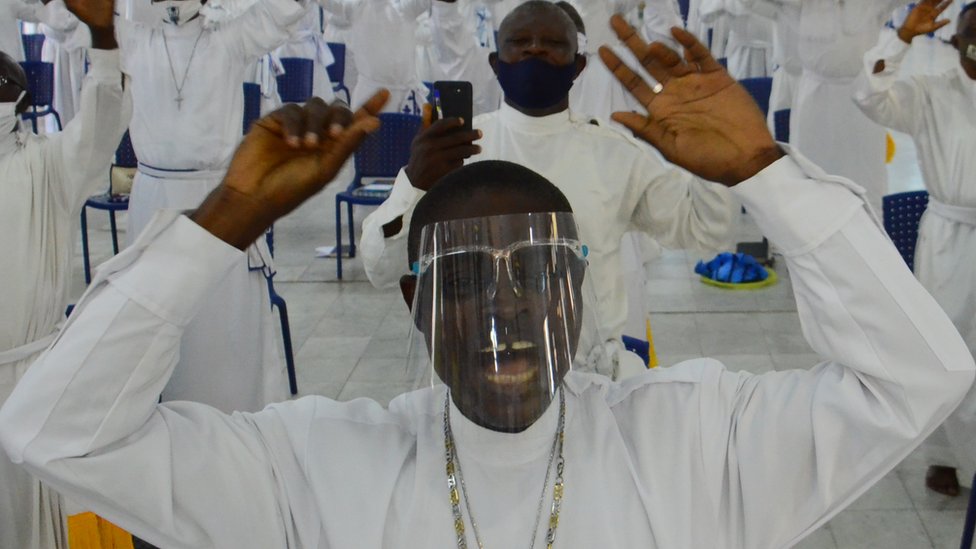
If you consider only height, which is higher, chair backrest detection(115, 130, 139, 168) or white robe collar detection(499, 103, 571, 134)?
white robe collar detection(499, 103, 571, 134)

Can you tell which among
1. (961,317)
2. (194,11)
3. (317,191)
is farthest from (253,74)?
(317,191)

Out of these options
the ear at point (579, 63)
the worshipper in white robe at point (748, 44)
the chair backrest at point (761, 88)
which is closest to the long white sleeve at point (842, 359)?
the ear at point (579, 63)

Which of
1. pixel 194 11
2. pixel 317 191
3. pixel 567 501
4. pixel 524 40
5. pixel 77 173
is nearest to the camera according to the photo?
pixel 317 191

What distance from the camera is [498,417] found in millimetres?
1433

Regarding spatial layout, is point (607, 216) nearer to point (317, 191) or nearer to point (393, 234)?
point (393, 234)

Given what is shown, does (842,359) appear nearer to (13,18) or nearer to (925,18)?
(925,18)

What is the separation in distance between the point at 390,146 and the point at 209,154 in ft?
6.36

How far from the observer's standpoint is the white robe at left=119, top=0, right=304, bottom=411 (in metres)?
4.05

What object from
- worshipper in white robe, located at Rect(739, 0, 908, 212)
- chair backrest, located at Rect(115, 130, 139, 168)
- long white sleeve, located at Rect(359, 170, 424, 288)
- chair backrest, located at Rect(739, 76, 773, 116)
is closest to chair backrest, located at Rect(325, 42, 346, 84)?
chair backrest, located at Rect(115, 130, 139, 168)

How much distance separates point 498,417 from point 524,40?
146cm

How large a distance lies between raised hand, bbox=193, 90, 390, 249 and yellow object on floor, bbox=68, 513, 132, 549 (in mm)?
1721

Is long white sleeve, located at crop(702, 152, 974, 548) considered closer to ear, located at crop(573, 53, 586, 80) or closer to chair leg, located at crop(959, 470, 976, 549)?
ear, located at crop(573, 53, 586, 80)

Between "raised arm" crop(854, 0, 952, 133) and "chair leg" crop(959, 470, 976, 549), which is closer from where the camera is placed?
"chair leg" crop(959, 470, 976, 549)

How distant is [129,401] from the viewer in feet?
4.16
